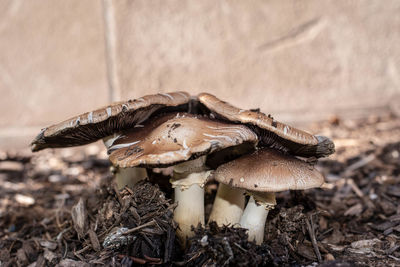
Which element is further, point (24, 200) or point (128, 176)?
point (24, 200)

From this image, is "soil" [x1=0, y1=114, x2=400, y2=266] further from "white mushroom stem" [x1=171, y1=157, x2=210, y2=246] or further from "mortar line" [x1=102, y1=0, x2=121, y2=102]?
"mortar line" [x1=102, y1=0, x2=121, y2=102]

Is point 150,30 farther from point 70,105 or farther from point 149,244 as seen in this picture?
point 149,244

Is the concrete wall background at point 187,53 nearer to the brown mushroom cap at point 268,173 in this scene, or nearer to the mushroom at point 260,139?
the mushroom at point 260,139

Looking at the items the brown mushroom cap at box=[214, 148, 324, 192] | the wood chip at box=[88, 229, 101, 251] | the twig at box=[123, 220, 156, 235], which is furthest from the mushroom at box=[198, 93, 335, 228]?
the wood chip at box=[88, 229, 101, 251]

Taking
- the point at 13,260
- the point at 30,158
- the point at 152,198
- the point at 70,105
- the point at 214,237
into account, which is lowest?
the point at 13,260

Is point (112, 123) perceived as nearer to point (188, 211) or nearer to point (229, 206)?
point (188, 211)

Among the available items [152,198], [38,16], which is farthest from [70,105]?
[152,198]

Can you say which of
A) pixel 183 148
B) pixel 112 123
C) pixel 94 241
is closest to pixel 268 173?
pixel 183 148
